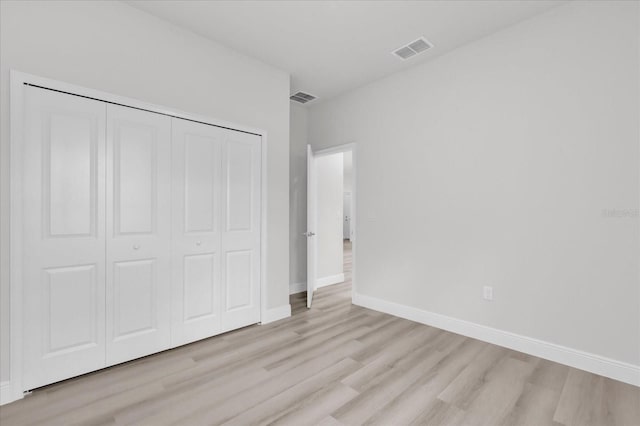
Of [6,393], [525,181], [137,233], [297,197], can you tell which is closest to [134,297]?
[137,233]

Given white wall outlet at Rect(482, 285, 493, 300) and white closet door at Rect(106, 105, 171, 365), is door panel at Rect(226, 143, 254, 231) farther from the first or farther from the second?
white wall outlet at Rect(482, 285, 493, 300)

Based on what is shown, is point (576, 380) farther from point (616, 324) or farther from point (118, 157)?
point (118, 157)

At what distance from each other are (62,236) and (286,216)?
2072 mm

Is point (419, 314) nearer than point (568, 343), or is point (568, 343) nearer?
point (568, 343)

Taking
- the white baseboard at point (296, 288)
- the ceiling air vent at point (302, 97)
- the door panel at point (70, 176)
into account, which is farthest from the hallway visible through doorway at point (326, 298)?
the ceiling air vent at point (302, 97)

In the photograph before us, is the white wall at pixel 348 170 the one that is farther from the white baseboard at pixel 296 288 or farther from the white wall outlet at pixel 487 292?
the white wall outlet at pixel 487 292

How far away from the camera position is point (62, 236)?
7.12 feet

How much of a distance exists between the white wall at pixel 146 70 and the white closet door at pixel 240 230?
0.60 feet

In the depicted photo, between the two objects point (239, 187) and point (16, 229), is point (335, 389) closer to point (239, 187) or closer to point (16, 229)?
point (239, 187)

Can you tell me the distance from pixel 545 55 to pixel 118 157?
12.3 feet

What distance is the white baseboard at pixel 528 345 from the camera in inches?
87.9

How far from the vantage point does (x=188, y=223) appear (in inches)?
111

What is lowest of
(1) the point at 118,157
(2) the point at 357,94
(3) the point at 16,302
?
(3) the point at 16,302

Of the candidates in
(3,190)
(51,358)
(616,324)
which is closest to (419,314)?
(616,324)
